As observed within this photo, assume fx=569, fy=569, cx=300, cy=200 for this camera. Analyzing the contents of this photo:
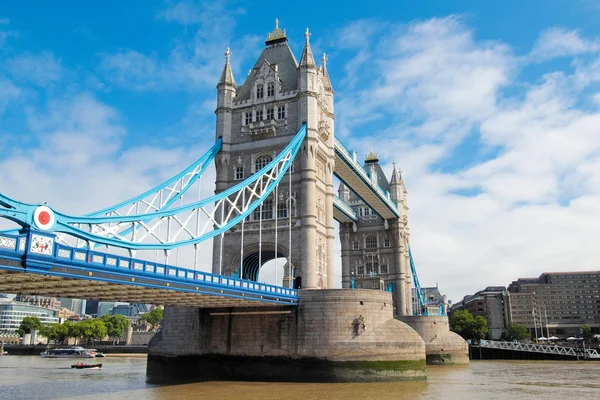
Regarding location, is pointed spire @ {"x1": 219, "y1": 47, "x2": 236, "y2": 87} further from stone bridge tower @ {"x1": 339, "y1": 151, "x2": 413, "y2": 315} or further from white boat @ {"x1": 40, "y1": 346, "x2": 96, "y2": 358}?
white boat @ {"x1": 40, "y1": 346, "x2": 96, "y2": 358}

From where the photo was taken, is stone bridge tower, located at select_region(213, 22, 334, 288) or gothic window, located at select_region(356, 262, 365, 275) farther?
gothic window, located at select_region(356, 262, 365, 275)

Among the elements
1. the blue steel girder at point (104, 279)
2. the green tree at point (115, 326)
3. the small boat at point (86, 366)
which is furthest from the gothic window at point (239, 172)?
the green tree at point (115, 326)

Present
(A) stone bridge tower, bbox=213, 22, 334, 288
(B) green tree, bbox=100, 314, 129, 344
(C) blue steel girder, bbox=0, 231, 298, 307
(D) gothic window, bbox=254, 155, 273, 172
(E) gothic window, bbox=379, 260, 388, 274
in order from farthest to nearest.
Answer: (B) green tree, bbox=100, 314, 129, 344 → (E) gothic window, bbox=379, 260, 388, 274 → (D) gothic window, bbox=254, 155, 273, 172 → (A) stone bridge tower, bbox=213, 22, 334, 288 → (C) blue steel girder, bbox=0, 231, 298, 307

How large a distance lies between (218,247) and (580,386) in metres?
23.4

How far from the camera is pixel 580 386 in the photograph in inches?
1203

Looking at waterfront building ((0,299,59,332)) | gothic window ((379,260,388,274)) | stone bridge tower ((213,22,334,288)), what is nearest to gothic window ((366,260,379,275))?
gothic window ((379,260,388,274))

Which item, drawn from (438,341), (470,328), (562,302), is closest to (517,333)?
(470,328)

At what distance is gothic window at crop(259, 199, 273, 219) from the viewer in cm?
4031

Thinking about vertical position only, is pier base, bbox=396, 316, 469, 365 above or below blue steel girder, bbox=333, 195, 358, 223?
below

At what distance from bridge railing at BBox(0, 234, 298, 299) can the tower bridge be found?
1.8 inches

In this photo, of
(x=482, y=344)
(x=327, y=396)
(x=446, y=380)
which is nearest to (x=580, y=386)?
(x=446, y=380)

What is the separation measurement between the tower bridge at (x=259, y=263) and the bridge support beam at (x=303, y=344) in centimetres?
6

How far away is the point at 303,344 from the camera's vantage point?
1243 inches

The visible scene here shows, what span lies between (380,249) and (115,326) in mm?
58276
